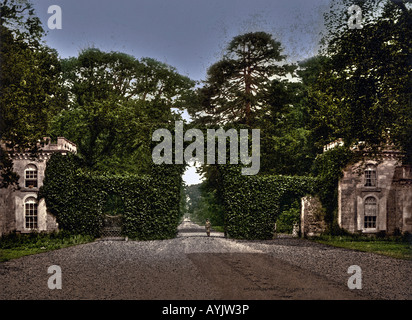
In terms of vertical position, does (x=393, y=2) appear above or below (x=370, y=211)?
above

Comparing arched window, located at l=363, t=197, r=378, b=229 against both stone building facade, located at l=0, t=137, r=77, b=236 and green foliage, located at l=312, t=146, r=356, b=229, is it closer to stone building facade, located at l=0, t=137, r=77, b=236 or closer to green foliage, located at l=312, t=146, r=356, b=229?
green foliage, located at l=312, t=146, r=356, b=229

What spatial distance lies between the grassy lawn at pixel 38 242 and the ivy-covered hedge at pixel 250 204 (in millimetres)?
9638

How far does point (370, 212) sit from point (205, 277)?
23.7 meters

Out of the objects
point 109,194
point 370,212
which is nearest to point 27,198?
point 109,194

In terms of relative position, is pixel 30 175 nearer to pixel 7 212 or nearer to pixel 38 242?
pixel 7 212

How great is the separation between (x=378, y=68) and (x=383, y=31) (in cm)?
148

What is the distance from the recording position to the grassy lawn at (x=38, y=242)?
67.3 feet

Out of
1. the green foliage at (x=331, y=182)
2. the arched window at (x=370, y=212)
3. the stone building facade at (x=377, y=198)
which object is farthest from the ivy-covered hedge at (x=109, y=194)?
the arched window at (x=370, y=212)

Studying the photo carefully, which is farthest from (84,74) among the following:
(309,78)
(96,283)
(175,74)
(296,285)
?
(296,285)

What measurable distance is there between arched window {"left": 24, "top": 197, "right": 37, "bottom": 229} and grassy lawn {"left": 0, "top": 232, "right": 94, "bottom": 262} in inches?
97.9

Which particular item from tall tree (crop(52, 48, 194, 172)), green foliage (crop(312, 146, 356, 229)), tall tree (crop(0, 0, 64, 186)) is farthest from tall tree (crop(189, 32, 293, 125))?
tall tree (crop(0, 0, 64, 186))

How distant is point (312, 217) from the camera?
29.0m

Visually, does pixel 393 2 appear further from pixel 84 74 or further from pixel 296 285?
pixel 84 74

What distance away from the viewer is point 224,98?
121ft
